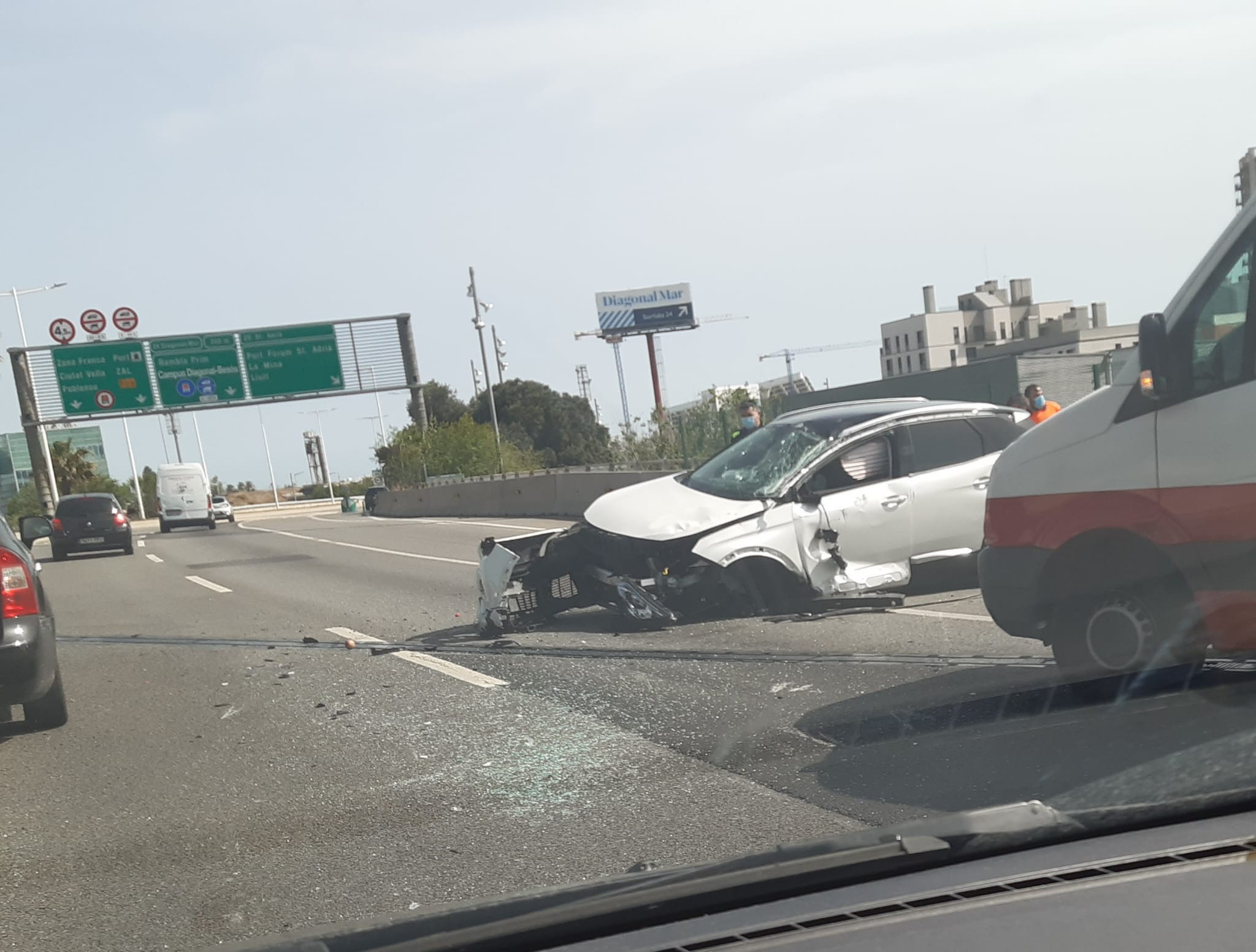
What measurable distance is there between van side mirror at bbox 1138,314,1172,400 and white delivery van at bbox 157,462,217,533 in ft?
128

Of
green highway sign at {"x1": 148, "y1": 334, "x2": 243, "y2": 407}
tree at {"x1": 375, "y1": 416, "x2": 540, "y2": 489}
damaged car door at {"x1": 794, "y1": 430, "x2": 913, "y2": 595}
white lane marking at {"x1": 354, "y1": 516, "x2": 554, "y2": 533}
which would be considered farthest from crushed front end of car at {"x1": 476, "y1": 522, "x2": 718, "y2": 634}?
tree at {"x1": 375, "y1": 416, "x2": 540, "y2": 489}

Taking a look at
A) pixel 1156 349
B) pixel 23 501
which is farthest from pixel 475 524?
pixel 23 501

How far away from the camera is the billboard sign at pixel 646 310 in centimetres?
9975

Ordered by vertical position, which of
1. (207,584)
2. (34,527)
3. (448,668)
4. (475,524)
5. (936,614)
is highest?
(34,527)

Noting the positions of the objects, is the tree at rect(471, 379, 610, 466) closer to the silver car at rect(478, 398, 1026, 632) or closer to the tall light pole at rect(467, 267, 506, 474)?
the tall light pole at rect(467, 267, 506, 474)

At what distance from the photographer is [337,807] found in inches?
201

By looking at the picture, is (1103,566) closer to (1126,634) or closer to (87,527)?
(1126,634)

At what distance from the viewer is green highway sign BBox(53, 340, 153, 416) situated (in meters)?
39.6

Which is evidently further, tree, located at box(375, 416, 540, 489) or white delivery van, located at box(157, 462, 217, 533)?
tree, located at box(375, 416, 540, 489)

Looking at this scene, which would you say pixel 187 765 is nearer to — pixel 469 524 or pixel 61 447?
pixel 469 524

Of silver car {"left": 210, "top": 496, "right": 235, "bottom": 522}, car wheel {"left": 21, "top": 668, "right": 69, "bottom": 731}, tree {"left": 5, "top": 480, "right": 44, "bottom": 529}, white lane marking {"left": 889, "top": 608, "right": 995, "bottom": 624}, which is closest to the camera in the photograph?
car wheel {"left": 21, "top": 668, "right": 69, "bottom": 731}

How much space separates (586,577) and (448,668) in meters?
1.46

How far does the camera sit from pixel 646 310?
10056 centimetres

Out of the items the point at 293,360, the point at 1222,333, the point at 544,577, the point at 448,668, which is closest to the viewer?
the point at 1222,333
